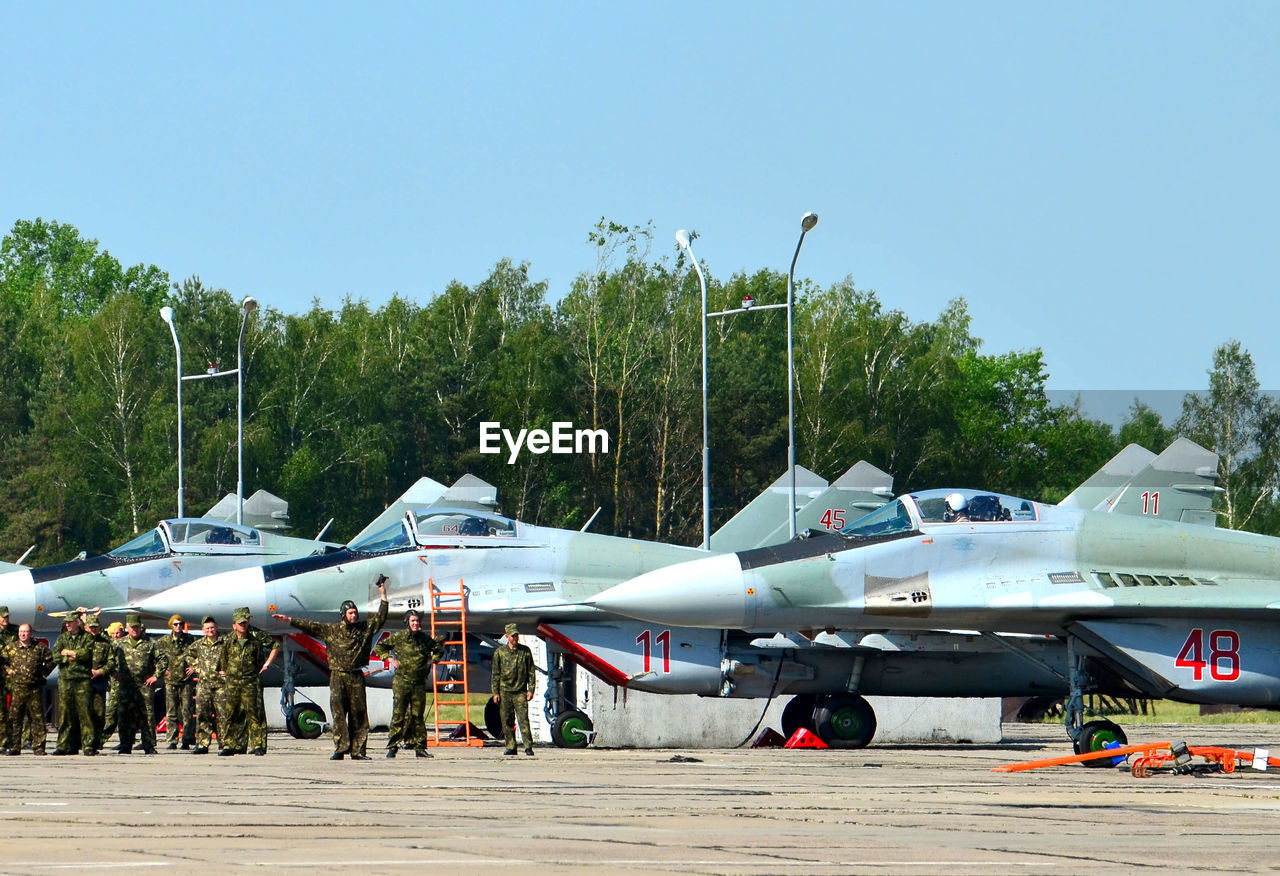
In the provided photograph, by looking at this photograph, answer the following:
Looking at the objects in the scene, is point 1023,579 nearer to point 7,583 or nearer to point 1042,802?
point 1042,802

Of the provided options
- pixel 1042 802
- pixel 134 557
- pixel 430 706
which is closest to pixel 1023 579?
pixel 1042 802

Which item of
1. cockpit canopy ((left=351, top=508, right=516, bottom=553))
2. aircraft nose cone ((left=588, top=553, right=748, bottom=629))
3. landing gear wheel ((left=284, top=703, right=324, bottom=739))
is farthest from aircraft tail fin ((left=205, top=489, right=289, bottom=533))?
aircraft nose cone ((left=588, top=553, right=748, bottom=629))

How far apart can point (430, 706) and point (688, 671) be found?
19.6 metres

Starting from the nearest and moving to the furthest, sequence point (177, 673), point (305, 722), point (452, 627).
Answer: point (177, 673)
point (452, 627)
point (305, 722)

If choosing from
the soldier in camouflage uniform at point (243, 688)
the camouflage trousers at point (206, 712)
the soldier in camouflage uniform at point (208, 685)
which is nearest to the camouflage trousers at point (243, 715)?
the soldier in camouflage uniform at point (243, 688)

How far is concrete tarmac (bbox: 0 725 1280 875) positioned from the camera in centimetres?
752

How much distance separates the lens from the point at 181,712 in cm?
2097

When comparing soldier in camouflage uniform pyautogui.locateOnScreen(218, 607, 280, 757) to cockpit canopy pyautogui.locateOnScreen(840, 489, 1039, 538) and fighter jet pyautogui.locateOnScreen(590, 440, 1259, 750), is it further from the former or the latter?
cockpit canopy pyautogui.locateOnScreen(840, 489, 1039, 538)

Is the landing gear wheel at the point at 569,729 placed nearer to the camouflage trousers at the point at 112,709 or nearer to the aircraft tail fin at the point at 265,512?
the camouflage trousers at the point at 112,709

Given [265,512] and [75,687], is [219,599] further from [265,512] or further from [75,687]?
[265,512]

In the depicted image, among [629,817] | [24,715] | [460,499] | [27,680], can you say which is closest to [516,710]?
[27,680]

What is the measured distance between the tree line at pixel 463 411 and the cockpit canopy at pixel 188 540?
3207cm

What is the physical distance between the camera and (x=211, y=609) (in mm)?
20141

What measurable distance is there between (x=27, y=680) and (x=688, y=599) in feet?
22.2
